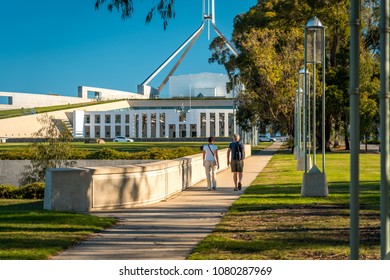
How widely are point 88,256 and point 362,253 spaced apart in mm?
2960

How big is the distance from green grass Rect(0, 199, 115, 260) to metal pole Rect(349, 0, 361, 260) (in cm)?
379

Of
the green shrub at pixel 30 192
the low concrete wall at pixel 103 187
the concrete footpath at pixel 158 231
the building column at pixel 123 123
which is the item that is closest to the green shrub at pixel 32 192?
the green shrub at pixel 30 192

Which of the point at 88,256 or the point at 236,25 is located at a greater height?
the point at 236,25

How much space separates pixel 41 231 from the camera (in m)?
9.98

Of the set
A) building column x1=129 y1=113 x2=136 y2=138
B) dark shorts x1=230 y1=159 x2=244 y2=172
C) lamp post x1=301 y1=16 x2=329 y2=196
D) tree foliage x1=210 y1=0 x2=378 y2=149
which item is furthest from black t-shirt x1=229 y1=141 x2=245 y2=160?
building column x1=129 y1=113 x2=136 y2=138

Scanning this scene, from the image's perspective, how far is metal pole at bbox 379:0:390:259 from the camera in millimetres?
4434

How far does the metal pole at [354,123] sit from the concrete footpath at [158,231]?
285 cm

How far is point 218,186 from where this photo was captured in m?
20.0

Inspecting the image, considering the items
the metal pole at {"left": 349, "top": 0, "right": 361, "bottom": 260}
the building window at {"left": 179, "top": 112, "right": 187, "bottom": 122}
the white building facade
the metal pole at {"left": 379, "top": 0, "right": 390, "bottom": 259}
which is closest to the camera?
the metal pole at {"left": 379, "top": 0, "right": 390, "bottom": 259}

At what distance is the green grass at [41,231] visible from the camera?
809 centimetres

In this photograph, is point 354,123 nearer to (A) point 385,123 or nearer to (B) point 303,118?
(A) point 385,123

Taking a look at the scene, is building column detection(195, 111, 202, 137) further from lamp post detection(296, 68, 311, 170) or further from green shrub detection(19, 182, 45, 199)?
green shrub detection(19, 182, 45, 199)
